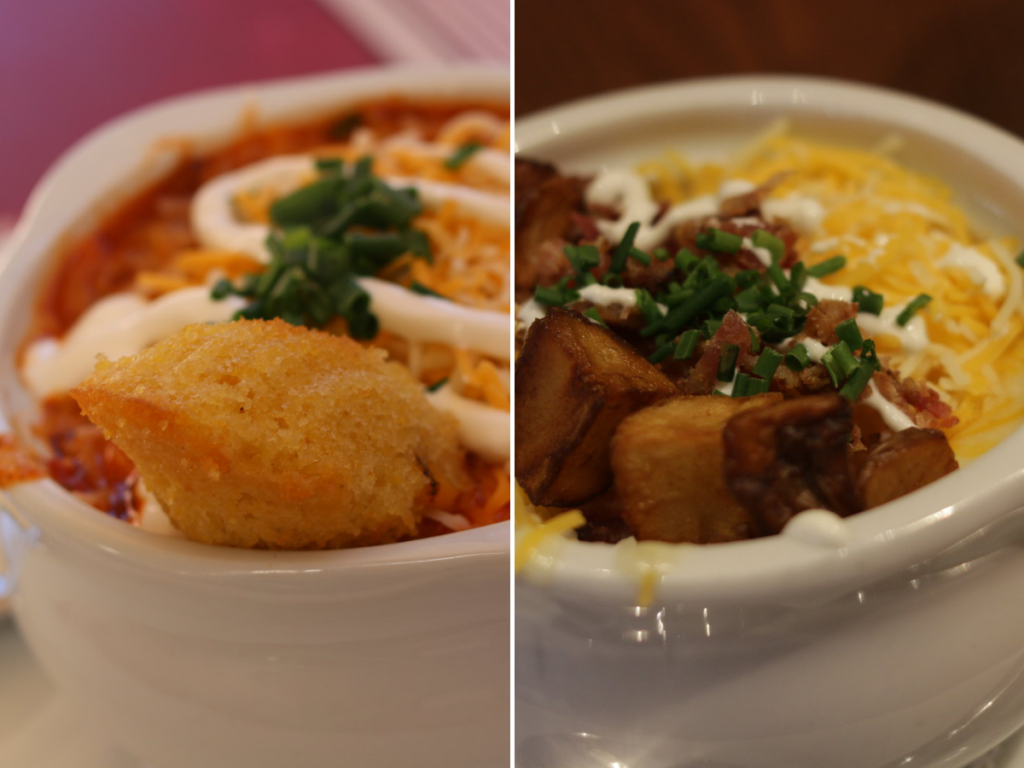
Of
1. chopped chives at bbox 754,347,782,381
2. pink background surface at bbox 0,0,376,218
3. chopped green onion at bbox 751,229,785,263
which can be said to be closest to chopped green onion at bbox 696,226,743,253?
chopped green onion at bbox 751,229,785,263

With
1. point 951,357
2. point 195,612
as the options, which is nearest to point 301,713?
point 195,612

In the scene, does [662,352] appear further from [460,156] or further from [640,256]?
[460,156]

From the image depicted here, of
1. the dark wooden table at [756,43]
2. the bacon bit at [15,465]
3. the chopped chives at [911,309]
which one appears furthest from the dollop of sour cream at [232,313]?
the dark wooden table at [756,43]

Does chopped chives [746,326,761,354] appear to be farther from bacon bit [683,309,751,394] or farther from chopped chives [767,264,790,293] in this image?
chopped chives [767,264,790,293]

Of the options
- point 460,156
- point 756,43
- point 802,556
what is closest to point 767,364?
point 802,556

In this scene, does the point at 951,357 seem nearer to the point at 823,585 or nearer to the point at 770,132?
the point at 823,585
